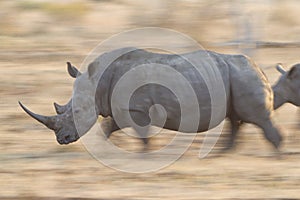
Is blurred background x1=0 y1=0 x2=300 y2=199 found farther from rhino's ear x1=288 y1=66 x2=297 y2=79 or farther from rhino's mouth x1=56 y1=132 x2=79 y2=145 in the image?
rhino's ear x1=288 y1=66 x2=297 y2=79

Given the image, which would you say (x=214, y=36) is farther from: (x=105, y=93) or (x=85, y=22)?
(x=105, y=93)

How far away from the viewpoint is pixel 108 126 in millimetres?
9062

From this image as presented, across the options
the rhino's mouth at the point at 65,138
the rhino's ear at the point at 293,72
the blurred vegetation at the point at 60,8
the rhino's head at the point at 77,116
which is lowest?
the blurred vegetation at the point at 60,8

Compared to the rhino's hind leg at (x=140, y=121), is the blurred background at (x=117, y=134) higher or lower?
lower

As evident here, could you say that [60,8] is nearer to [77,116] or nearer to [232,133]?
[232,133]

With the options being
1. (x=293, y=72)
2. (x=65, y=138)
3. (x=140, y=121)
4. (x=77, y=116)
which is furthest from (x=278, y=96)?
(x=65, y=138)

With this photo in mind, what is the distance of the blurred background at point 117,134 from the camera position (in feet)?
26.7

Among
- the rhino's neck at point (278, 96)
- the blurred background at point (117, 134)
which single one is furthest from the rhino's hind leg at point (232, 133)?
the rhino's neck at point (278, 96)

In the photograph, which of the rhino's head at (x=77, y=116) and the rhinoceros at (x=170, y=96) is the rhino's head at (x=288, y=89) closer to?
the rhinoceros at (x=170, y=96)

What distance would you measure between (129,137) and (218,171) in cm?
138

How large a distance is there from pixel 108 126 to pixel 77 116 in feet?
1.24

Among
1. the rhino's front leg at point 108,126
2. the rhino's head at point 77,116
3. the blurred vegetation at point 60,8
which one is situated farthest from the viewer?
the blurred vegetation at point 60,8

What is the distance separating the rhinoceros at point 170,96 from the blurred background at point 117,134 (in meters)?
0.33

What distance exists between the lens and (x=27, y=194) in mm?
7914
